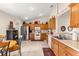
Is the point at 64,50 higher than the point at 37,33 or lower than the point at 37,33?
lower

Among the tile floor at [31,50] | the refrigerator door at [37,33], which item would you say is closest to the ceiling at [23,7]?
the tile floor at [31,50]

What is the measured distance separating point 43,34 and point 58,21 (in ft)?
20.1

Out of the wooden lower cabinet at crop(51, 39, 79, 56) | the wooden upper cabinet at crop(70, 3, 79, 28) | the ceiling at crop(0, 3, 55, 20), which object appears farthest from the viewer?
the ceiling at crop(0, 3, 55, 20)

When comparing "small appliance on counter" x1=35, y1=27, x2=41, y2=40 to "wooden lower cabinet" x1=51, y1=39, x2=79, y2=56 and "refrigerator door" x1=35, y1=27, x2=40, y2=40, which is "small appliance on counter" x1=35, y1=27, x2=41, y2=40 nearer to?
"refrigerator door" x1=35, y1=27, x2=40, y2=40

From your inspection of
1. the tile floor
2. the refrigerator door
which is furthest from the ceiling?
the refrigerator door

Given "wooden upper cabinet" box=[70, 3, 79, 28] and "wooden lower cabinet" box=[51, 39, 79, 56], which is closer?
"wooden lower cabinet" box=[51, 39, 79, 56]

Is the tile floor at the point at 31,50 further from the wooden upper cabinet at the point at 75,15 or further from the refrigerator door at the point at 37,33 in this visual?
the refrigerator door at the point at 37,33

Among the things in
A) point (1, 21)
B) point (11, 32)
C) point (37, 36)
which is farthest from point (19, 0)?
point (37, 36)

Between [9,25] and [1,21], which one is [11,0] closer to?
[1,21]

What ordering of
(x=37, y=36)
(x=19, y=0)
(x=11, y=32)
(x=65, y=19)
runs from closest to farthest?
(x=19, y=0) < (x=65, y=19) < (x=11, y=32) < (x=37, y=36)

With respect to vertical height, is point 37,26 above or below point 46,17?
below

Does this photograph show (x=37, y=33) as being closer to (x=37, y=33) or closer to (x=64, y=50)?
(x=37, y=33)

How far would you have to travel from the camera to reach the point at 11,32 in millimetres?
7832

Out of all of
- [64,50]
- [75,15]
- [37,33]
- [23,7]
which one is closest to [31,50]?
[23,7]
